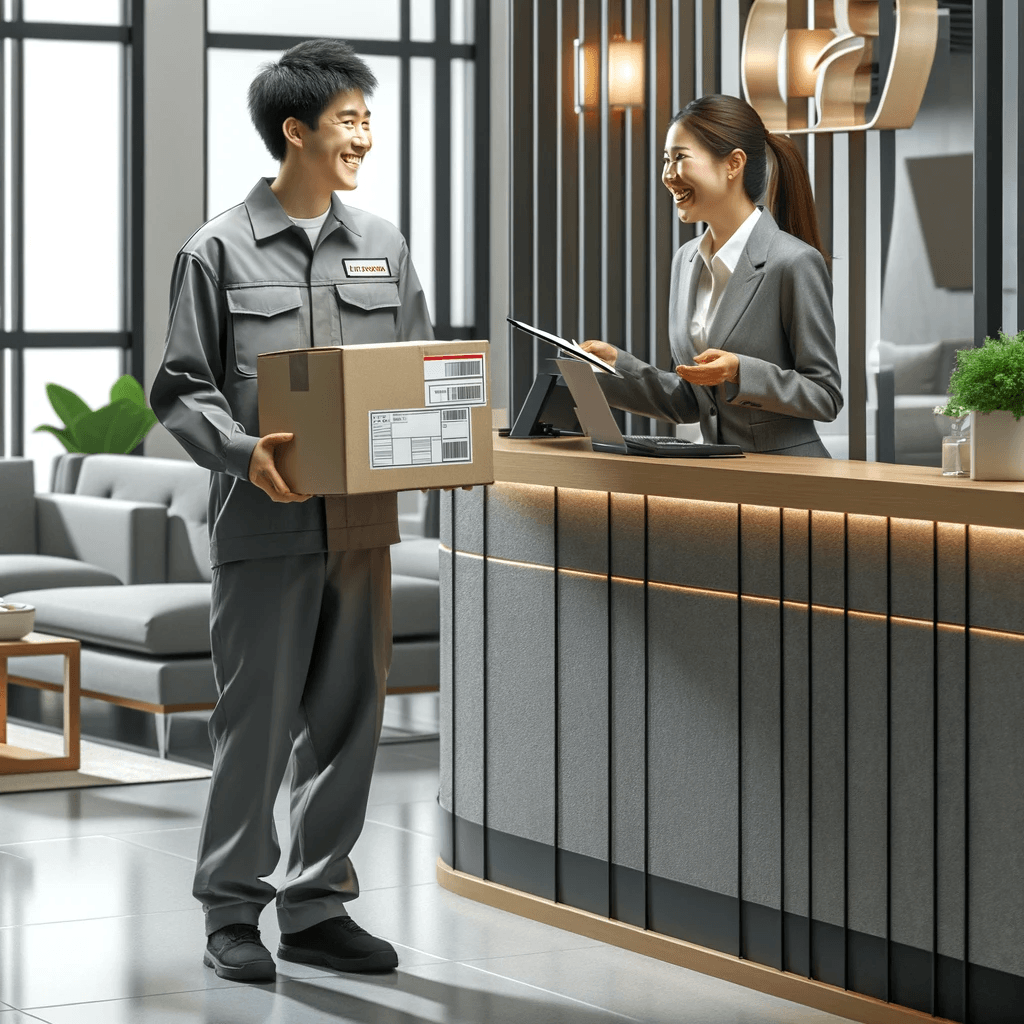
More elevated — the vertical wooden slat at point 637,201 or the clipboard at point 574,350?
the vertical wooden slat at point 637,201

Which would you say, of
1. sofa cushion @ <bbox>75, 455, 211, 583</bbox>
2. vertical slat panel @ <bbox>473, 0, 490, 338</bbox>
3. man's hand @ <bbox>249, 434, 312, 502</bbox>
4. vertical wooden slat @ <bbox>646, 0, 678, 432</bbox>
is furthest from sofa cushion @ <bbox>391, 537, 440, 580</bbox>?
vertical slat panel @ <bbox>473, 0, 490, 338</bbox>

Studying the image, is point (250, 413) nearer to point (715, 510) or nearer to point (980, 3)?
point (715, 510)

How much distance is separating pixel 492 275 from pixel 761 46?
7417mm

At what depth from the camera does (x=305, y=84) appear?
3588mm

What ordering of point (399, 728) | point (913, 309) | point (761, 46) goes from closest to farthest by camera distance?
point (761, 46) → point (913, 309) → point (399, 728)

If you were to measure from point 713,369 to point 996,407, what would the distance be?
612 millimetres

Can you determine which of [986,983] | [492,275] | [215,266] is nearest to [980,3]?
[215,266]

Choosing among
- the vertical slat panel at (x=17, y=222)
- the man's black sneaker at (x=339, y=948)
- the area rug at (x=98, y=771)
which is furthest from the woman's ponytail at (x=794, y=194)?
the vertical slat panel at (x=17, y=222)

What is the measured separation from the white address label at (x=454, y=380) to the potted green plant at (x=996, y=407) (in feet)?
2.98

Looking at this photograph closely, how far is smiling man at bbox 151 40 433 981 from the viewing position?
3570mm

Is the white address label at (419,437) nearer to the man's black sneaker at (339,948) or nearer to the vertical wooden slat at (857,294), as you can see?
the man's black sneaker at (339,948)

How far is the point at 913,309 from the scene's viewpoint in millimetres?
5426

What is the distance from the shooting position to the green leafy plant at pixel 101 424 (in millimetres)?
9539

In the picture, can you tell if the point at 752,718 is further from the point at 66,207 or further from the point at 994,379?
the point at 66,207
